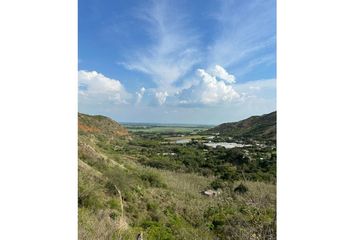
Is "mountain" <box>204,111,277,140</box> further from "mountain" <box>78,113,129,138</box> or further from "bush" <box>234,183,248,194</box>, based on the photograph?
"mountain" <box>78,113,129,138</box>

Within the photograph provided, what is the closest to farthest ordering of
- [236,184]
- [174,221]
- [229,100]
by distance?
[229,100], [174,221], [236,184]

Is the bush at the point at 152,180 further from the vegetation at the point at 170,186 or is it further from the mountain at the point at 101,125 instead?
the mountain at the point at 101,125

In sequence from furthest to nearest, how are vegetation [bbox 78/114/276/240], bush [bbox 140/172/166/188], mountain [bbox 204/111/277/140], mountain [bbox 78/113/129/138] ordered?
bush [bbox 140/172/166/188]
mountain [bbox 78/113/129/138]
mountain [bbox 204/111/277/140]
vegetation [bbox 78/114/276/240]

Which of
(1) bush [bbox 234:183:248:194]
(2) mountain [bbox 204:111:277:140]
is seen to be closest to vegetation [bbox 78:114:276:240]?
(1) bush [bbox 234:183:248:194]

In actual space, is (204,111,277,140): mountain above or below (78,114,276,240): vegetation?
above
